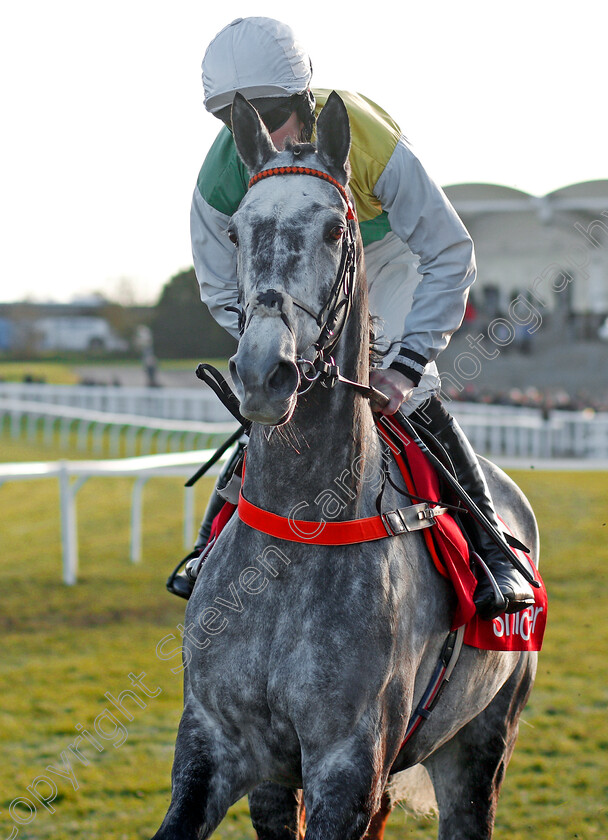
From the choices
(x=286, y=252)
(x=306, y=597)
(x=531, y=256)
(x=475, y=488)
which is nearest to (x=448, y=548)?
(x=475, y=488)

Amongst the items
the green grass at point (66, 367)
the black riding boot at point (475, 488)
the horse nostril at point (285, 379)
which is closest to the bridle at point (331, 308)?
the horse nostril at point (285, 379)

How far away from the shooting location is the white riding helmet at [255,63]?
7.82 feet

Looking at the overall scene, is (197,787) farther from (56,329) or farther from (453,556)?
(56,329)

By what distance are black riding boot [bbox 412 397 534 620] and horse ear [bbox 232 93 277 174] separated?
1.02m

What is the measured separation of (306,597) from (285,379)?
2.06 ft

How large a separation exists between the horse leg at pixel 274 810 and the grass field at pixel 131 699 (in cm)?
161

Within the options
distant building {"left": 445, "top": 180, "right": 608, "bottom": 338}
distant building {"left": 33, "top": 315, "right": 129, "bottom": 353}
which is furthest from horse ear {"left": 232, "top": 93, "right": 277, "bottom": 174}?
distant building {"left": 33, "top": 315, "right": 129, "bottom": 353}

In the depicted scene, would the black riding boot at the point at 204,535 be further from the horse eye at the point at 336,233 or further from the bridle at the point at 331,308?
the horse eye at the point at 336,233

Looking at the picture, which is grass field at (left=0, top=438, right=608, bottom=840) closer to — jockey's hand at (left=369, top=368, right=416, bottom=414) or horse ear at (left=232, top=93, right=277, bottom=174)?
jockey's hand at (left=369, top=368, right=416, bottom=414)

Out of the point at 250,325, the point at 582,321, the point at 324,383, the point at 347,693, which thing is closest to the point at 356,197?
the point at 324,383

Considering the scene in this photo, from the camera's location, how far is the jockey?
2416 millimetres

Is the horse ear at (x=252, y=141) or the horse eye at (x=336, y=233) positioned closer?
the horse eye at (x=336, y=233)

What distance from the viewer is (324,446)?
87.4 inches

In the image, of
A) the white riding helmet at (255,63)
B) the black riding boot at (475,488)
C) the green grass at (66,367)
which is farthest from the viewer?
the green grass at (66,367)
